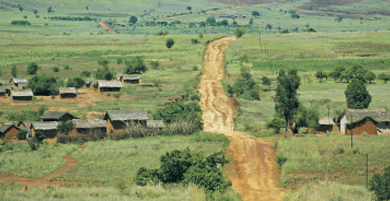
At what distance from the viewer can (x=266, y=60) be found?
388ft

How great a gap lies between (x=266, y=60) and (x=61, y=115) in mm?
69468

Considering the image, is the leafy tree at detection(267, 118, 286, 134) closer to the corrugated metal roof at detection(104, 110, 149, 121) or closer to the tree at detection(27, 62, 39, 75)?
the corrugated metal roof at detection(104, 110, 149, 121)

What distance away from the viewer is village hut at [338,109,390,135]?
48938mm

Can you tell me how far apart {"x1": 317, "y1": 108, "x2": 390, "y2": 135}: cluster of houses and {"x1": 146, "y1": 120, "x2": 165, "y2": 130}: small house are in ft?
51.2

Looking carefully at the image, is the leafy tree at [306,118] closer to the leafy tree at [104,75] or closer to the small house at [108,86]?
the small house at [108,86]

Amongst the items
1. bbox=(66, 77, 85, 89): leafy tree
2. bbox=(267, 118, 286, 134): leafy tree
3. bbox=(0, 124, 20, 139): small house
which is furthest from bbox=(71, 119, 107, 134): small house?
bbox=(66, 77, 85, 89): leafy tree

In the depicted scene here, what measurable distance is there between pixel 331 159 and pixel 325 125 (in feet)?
50.8

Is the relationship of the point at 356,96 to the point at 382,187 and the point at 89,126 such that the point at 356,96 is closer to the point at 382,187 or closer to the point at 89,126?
the point at 89,126

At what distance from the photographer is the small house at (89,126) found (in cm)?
5281

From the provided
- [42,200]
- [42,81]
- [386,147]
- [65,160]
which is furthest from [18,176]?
[42,81]

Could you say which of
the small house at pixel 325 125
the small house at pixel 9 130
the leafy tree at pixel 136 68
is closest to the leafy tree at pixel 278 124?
the small house at pixel 325 125

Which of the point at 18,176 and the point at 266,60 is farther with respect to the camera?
the point at 266,60

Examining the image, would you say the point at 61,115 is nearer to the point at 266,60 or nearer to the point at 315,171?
the point at 315,171

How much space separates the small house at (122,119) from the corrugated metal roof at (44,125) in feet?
17.1
